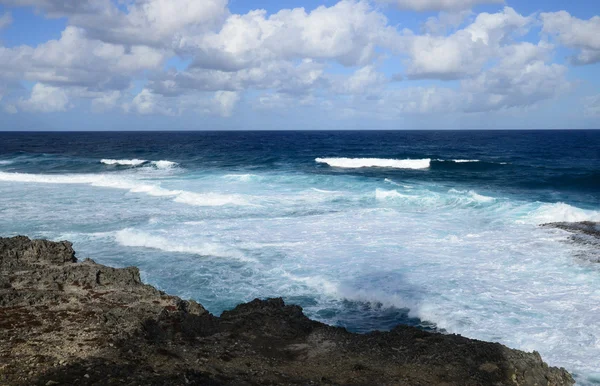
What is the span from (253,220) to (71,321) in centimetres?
1329

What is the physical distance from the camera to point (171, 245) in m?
18.0

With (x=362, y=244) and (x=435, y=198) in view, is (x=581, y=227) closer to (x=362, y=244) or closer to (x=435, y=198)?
(x=435, y=198)

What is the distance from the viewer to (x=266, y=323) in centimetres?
1000

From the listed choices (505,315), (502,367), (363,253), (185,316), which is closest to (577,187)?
(363,253)

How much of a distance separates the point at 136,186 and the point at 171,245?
53.9 feet

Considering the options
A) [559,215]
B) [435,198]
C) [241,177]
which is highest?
[241,177]

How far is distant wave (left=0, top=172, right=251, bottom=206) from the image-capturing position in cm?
2722

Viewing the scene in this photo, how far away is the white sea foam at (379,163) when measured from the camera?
160 ft

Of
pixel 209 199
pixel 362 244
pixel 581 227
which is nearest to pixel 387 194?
pixel 209 199

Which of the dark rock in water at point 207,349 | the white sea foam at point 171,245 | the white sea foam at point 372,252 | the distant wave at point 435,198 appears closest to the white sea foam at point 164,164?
the white sea foam at point 372,252

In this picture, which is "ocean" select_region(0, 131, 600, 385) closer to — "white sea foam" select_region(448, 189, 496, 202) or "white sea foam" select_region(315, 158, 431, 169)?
"white sea foam" select_region(448, 189, 496, 202)

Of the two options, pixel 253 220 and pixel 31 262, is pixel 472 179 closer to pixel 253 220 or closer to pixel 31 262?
pixel 253 220

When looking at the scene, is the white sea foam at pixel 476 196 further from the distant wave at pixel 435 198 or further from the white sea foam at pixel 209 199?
the white sea foam at pixel 209 199

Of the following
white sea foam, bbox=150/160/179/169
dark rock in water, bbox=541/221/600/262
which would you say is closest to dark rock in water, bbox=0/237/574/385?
dark rock in water, bbox=541/221/600/262
